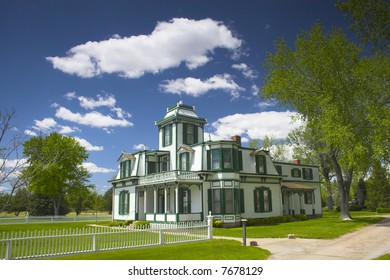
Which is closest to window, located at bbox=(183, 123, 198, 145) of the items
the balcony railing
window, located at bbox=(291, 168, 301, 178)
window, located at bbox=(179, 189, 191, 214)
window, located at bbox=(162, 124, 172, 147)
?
window, located at bbox=(162, 124, 172, 147)

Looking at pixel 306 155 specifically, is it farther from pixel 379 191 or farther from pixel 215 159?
pixel 215 159

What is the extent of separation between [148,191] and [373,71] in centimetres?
2216

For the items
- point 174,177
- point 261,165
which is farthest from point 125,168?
point 261,165

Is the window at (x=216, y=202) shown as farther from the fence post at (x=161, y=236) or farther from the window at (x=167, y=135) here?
the fence post at (x=161, y=236)

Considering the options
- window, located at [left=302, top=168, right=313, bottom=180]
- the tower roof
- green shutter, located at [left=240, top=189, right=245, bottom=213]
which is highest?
the tower roof

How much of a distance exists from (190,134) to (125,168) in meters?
8.27

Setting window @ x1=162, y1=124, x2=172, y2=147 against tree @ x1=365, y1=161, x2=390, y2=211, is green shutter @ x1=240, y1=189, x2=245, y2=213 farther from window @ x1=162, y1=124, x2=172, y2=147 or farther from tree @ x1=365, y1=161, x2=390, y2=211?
tree @ x1=365, y1=161, x2=390, y2=211

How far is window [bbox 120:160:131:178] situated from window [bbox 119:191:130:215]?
1.85 metres

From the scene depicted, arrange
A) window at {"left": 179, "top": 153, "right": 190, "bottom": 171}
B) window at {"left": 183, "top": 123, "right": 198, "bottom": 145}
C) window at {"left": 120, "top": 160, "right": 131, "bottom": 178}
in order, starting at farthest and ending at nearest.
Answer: window at {"left": 120, "top": 160, "right": 131, "bottom": 178} < window at {"left": 183, "top": 123, "right": 198, "bottom": 145} < window at {"left": 179, "top": 153, "right": 190, "bottom": 171}

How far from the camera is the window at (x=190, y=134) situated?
30761mm

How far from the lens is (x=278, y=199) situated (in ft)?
104

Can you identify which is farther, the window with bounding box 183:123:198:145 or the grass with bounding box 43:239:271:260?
the window with bounding box 183:123:198:145

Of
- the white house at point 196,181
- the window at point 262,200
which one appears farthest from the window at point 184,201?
the window at point 262,200

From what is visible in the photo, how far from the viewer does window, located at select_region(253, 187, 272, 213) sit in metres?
29.5
